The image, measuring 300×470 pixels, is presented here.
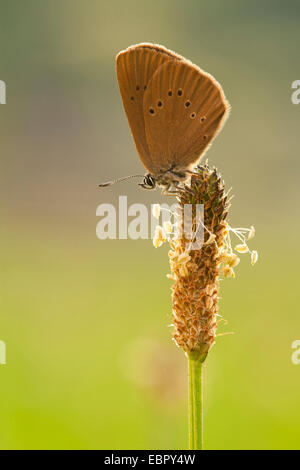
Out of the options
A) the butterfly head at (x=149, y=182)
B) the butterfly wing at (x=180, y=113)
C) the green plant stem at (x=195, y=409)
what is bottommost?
the green plant stem at (x=195, y=409)

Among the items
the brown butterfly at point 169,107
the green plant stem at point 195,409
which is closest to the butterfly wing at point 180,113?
the brown butterfly at point 169,107

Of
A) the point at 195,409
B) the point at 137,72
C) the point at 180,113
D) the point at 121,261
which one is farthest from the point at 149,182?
the point at 121,261

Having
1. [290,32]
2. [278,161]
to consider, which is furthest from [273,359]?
[290,32]

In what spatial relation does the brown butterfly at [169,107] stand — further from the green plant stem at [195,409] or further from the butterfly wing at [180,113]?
the green plant stem at [195,409]

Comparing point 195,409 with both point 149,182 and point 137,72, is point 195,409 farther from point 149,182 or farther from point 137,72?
point 137,72

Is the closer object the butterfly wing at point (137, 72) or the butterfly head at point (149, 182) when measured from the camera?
the butterfly wing at point (137, 72)
